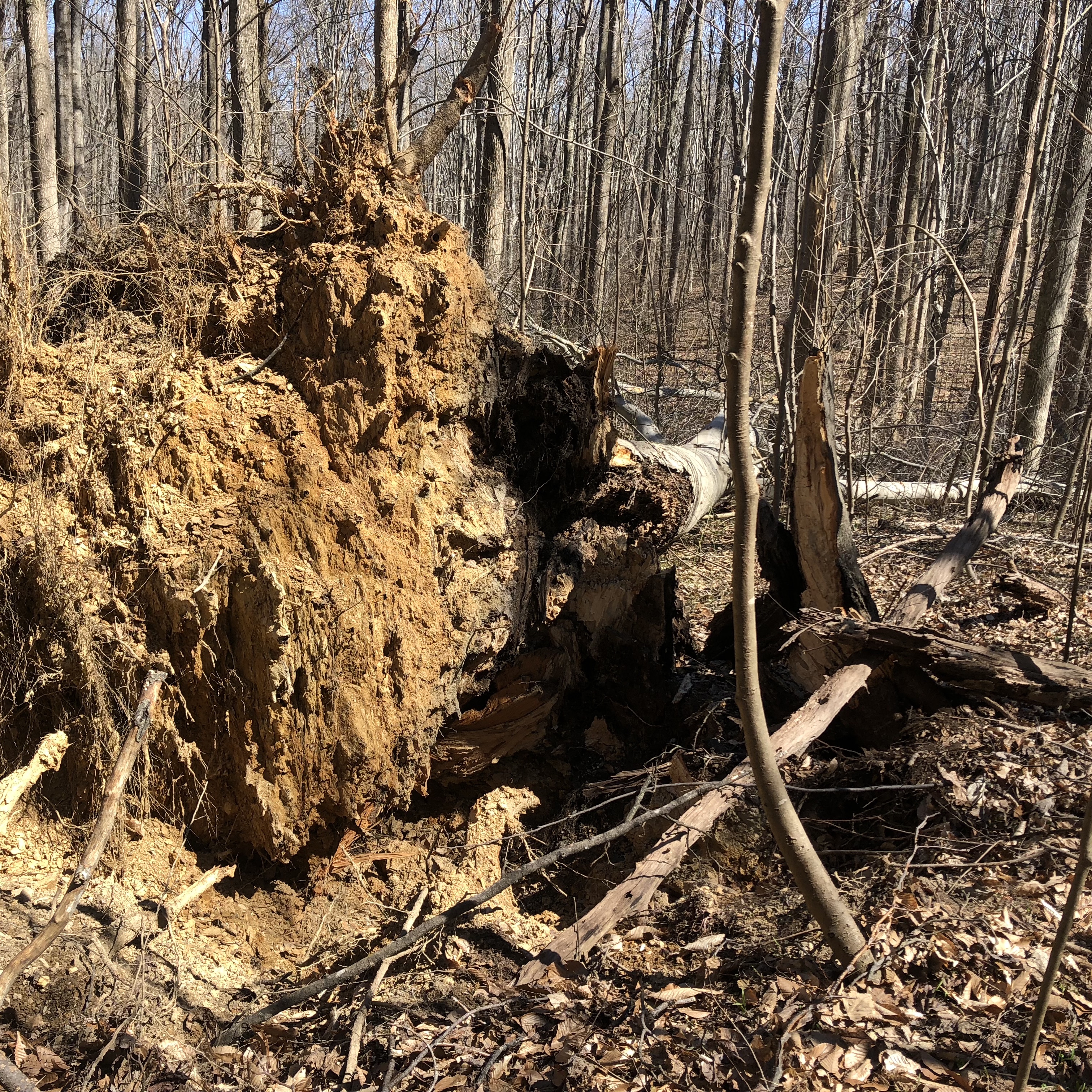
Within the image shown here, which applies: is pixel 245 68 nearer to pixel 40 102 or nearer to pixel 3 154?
pixel 3 154

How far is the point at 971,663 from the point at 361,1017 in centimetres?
299

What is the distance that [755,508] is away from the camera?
212 centimetres

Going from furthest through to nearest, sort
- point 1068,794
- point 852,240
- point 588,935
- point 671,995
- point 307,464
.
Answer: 1. point 852,240
2. point 307,464
3. point 1068,794
4. point 588,935
5. point 671,995

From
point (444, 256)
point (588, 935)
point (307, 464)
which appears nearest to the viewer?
point (588, 935)

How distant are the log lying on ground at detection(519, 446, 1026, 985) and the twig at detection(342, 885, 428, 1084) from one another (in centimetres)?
55

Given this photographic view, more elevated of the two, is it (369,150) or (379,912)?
(369,150)

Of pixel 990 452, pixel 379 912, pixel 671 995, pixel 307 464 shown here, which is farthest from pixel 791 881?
pixel 990 452

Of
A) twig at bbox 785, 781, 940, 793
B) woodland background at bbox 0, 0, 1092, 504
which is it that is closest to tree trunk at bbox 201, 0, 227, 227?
woodland background at bbox 0, 0, 1092, 504

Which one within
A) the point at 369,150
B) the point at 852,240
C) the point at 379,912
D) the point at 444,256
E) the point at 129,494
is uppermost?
the point at 852,240

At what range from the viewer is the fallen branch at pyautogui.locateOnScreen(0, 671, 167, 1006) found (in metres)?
2.23

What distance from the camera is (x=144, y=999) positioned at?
2982 mm

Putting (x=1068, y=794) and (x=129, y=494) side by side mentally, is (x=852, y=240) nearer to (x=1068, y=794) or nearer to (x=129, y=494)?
(x=1068, y=794)

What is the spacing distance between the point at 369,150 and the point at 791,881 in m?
3.88

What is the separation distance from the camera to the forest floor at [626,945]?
259 cm
